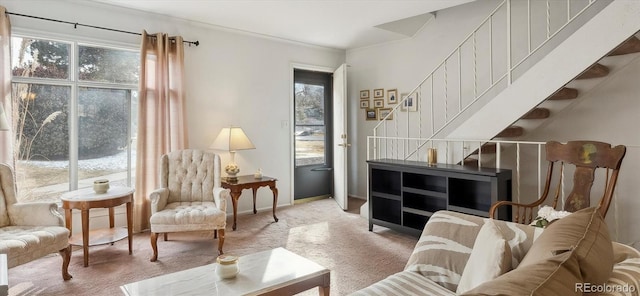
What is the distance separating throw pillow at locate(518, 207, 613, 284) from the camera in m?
1.00

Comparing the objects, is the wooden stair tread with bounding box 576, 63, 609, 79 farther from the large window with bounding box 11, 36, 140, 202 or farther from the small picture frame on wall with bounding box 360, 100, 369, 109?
the large window with bounding box 11, 36, 140, 202

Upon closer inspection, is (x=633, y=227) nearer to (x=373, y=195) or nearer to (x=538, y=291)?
(x=373, y=195)

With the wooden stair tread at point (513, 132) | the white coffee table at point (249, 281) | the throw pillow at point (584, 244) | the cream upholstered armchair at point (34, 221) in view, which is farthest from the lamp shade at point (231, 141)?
the throw pillow at point (584, 244)

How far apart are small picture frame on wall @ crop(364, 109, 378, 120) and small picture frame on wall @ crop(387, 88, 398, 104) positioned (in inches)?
12.4

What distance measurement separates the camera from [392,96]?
5.48 meters

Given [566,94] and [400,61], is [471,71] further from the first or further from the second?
[566,94]

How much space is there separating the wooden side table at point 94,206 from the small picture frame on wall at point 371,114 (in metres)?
3.57

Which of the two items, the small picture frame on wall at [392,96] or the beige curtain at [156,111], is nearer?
the beige curtain at [156,111]

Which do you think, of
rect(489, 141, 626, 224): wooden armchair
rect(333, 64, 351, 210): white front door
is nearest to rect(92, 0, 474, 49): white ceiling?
rect(333, 64, 351, 210): white front door

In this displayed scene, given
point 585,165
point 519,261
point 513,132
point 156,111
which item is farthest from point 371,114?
point 519,261

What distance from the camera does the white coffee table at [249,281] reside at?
185cm

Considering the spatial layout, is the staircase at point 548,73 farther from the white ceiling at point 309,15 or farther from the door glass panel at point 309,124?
the door glass panel at point 309,124

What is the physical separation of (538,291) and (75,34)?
14.1 ft

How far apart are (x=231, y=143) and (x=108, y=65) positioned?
4.96 feet
